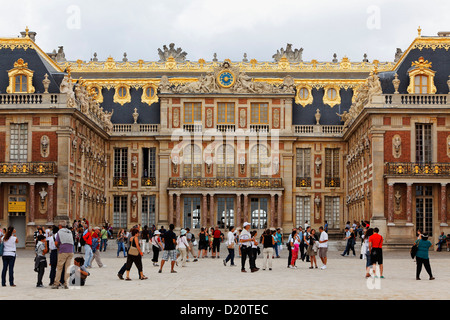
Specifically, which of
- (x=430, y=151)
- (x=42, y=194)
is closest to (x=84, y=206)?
(x=42, y=194)

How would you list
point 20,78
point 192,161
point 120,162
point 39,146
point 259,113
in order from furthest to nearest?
1. point 120,162
2. point 259,113
3. point 192,161
4. point 20,78
5. point 39,146

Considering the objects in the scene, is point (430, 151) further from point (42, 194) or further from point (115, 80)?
point (115, 80)

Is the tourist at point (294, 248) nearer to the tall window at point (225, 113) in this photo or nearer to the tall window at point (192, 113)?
the tall window at point (225, 113)

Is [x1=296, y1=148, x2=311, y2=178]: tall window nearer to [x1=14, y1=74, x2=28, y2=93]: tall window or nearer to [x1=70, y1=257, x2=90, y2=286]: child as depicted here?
[x1=14, y1=74, x2=28, y2=93]: tall window

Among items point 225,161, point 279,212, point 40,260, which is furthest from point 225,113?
point 40,260

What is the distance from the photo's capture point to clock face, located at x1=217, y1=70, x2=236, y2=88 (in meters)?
60.9

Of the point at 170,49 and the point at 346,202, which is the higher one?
the point at 170,49

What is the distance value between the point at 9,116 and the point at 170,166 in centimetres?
1613

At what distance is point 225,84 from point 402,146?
18300 mm

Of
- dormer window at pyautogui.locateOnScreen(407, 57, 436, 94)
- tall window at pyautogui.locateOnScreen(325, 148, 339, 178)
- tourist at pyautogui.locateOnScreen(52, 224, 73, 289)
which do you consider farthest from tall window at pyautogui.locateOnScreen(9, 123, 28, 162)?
tourist at pyautogui.locateOnScreen(52, 224, 73, 289)

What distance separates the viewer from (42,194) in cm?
4631

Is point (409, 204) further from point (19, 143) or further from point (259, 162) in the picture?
point (19, 143)

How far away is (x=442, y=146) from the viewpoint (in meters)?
46.7

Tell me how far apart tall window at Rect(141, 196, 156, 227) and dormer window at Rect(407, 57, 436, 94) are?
2260cm
